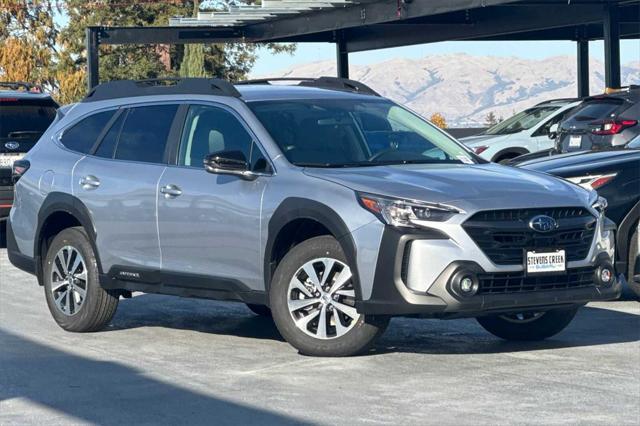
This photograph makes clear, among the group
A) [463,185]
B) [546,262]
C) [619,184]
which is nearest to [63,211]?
[463,185]

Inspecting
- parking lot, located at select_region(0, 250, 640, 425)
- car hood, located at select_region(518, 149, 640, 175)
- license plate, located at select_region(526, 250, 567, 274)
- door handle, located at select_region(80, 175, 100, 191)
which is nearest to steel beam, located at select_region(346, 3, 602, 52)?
car hood, located at select_region(518, 149, 640, 175)

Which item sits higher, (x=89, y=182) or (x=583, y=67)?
(x=583, y=67)

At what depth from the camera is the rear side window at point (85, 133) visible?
10.3m

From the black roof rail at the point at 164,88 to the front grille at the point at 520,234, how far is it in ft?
7.29

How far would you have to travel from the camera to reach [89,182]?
999cm

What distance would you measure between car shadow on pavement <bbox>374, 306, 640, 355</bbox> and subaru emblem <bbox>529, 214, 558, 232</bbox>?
1074 millimetres

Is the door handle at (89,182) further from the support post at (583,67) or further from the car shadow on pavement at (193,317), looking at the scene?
the support post at (583,67)

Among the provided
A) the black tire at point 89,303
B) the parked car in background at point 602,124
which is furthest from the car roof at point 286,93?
the parked car in background at point 602,124

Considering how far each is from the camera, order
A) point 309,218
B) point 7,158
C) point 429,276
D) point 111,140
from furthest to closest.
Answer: point 7,158 < point 111,140 < point 309,218 < point 429,276

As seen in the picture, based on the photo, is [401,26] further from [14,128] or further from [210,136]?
[210,136]

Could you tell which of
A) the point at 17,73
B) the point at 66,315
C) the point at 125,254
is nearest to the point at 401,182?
the point at 125,254

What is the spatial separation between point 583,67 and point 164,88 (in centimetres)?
3041

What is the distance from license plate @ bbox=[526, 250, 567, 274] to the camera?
26.9 ft

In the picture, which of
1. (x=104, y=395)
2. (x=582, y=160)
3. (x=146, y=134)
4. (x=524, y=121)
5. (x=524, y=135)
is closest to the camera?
(x=104, y=395)
